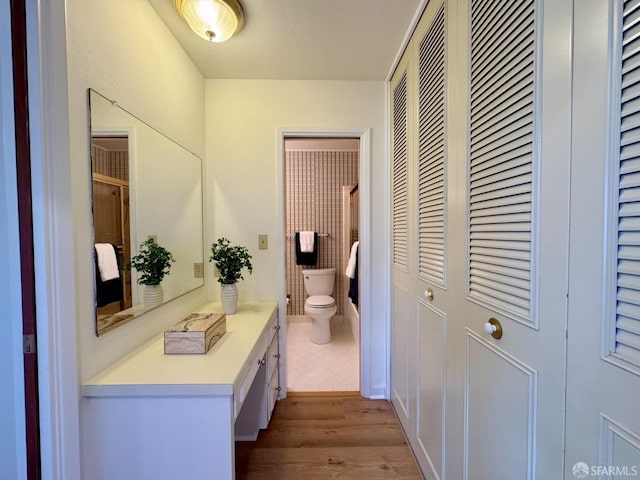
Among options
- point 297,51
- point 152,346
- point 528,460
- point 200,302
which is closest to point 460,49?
point 297,51

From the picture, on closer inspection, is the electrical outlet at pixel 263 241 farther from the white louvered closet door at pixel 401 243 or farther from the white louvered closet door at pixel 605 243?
the white louvered closet door at pixel 605 243

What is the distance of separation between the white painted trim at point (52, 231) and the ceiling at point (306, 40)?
763 millimetres

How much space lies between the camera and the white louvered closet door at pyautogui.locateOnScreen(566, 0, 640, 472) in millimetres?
461

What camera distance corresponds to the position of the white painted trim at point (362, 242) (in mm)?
1942

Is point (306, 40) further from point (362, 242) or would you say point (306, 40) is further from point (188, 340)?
point (188, 340)

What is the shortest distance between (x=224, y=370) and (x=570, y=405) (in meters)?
0.99

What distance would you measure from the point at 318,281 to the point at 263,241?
156cm

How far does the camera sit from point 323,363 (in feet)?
8.29

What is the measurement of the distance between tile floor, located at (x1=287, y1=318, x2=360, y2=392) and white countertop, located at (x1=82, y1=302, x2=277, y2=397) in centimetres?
117

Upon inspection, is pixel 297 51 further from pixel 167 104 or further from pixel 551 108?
Answer: pixel 551 108

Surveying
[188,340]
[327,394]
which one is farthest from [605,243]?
[327,394]

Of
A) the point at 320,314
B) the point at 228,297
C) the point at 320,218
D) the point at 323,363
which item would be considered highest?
the point at 320,218

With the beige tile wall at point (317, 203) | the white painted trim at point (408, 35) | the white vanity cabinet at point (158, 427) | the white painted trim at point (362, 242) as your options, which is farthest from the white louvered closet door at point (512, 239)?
the beige tile wall at point (317, 203)

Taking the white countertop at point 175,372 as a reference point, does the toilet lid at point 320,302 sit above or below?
below
